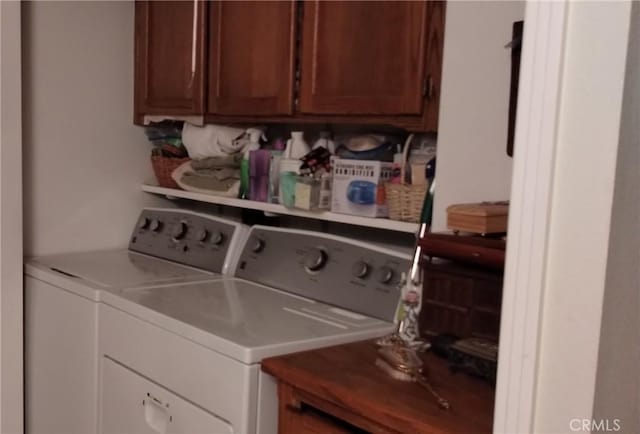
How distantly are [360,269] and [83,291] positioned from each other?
0.81 metres

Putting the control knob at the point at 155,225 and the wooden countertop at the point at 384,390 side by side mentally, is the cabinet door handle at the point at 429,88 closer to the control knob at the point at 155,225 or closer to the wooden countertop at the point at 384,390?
the wooden countertop at the point at 384,390

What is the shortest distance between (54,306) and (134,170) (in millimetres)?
710

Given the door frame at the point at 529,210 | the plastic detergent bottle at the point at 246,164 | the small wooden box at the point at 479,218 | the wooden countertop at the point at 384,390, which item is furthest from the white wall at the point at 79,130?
the door frame at the point at 529,210

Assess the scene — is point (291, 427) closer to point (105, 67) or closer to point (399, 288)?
point (399, 288)

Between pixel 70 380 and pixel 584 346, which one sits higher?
pixel 584 346

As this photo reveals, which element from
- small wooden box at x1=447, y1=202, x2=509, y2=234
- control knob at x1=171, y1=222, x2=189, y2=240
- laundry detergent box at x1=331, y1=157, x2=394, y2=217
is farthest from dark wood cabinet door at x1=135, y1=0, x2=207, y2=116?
small wooden box at x1=447, y1=202, x2=509, y2=234

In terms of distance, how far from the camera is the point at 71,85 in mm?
2438

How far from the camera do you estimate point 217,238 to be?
228 cm

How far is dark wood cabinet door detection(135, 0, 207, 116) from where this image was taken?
7.47ft

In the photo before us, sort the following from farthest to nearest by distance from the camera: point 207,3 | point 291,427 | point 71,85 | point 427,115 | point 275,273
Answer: point 71,85 → point 207,3 → point 275,273 → point 427,115 → point 291,427

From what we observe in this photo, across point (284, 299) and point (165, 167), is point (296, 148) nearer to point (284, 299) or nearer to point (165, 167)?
point (284, 299)

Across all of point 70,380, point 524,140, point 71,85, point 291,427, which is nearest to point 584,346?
point 524,140

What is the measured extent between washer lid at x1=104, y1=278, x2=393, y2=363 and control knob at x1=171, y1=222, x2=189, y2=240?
17.0 inches

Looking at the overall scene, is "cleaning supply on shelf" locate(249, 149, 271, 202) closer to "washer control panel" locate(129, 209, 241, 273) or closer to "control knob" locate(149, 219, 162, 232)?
"washer control panel" locate(129, 209, 241, 273)
